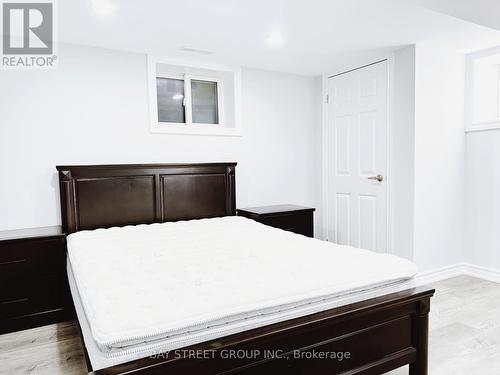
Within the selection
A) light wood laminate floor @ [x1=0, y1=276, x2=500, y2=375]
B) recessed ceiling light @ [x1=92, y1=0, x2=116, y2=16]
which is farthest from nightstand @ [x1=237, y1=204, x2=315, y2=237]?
recessed ceiling light @ [x1=92, y1=0, x2=116, y2=16]

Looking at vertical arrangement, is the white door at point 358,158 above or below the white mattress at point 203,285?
above

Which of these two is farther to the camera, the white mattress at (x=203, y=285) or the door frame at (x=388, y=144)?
the door frame at (x=388, y=144)

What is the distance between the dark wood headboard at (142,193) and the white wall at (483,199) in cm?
247

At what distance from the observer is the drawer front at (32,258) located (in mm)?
2557

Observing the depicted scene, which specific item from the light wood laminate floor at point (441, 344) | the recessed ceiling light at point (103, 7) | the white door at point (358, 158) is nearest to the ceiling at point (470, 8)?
the white door at point (358, 158)

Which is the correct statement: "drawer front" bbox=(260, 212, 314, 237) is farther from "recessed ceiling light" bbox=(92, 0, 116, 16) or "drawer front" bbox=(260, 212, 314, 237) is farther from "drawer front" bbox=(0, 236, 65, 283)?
"recessed ceiling light" bbox=(92, 0, 116, 16)

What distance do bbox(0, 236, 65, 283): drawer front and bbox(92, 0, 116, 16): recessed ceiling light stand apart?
5.55 ft

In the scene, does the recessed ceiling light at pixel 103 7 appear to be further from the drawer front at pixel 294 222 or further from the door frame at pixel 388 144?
the door frame at pixel 388 144

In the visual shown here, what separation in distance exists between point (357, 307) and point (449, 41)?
2.83 m

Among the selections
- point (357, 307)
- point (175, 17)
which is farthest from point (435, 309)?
point (175, 17)

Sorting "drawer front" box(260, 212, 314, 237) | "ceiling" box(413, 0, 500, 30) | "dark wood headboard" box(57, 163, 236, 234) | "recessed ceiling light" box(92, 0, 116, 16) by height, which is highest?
"recessed ceiling light" box(92, 0, 116, 16)

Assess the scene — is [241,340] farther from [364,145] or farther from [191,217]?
[364,145]

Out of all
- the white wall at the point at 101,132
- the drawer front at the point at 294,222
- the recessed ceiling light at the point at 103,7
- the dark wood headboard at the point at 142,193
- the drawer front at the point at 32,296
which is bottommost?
the drawer front at the point at 32,296

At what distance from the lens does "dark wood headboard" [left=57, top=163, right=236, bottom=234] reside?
3025 mm
